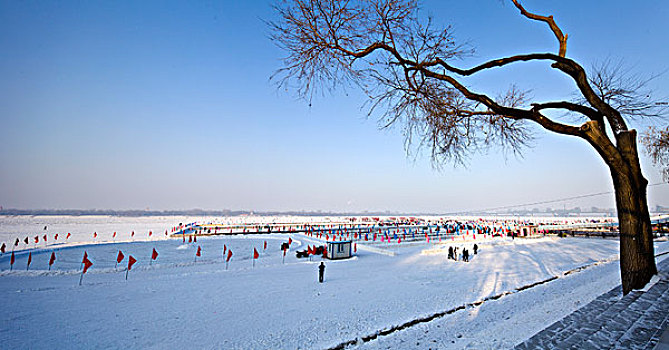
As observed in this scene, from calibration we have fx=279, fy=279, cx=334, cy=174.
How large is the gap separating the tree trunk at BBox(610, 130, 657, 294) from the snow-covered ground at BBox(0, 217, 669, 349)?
237 centimetres

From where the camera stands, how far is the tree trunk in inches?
238

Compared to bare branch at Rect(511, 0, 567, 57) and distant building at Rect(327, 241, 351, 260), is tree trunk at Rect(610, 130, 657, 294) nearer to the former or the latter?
bare branch at Rect(511, 0, 567, 57)

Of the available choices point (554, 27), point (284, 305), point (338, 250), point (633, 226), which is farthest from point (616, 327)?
point (338, 250)

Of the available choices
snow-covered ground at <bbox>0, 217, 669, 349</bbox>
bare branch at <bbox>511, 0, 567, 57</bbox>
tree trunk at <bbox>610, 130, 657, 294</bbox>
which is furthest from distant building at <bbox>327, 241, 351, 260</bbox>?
bare branch at <bbox>511, 0, 567, 57</bbox>

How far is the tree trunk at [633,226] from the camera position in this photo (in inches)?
238

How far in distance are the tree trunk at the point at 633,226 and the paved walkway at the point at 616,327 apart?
0.42m

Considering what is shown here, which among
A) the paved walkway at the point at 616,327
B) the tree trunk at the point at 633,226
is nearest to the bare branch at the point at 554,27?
the tree trunk at the point at 633,226

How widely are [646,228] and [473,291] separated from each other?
8467 millimetres

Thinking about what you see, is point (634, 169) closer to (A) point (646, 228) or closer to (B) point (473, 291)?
(A) point (646, 228)

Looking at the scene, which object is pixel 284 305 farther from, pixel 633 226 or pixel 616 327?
pixel 633 226

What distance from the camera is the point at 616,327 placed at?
14.3 ft

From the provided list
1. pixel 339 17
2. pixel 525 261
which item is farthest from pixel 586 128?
pixel 525 261

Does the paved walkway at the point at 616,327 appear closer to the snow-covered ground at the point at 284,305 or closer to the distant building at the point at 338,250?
the snow-covered ground at the point at 284,305

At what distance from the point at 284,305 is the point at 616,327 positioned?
10.5 meters
